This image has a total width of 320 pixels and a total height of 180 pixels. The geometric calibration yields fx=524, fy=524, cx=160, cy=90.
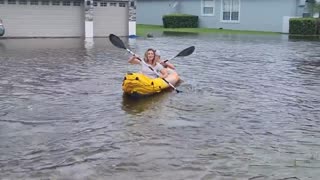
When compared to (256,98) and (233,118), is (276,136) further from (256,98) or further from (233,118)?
(256,98)

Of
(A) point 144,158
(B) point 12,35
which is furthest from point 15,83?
(B) point 12,35

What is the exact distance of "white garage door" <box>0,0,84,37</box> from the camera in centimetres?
3100

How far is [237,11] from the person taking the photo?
46.1m

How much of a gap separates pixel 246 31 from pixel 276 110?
115 feet

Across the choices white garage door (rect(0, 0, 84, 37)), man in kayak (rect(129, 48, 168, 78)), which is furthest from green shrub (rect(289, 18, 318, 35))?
man in kayak (rect(129, 48, 168, 78))

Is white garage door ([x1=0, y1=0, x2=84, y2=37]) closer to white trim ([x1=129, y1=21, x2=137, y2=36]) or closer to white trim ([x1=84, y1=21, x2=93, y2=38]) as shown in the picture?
white trim ([x1=84, y1=21, x2=93, y2=38])

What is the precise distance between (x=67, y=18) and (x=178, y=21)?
17.9 metres

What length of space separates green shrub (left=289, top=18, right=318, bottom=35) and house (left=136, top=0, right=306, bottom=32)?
169 cm

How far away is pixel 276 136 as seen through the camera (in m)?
8.16

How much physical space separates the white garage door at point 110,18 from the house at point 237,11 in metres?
13.7

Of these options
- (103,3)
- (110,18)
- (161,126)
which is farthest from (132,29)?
(161,126)

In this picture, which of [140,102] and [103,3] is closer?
[140,102]

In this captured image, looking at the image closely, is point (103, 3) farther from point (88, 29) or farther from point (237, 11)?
point (237, 11)

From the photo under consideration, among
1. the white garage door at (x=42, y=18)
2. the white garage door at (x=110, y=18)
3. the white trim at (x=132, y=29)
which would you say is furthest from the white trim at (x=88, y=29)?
the white trim at (x=132, y=29)
